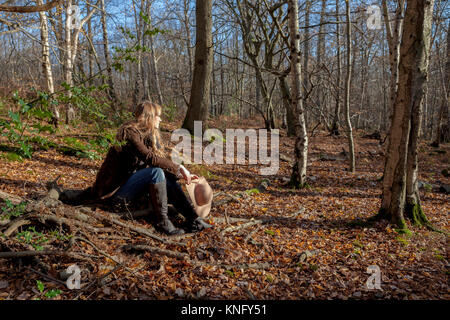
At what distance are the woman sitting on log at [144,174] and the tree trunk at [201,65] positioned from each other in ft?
16.9

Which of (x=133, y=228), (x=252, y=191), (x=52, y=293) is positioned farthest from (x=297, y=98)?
(x=52, y=293)

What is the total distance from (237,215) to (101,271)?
2372 millimetres

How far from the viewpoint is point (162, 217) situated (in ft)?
11.5

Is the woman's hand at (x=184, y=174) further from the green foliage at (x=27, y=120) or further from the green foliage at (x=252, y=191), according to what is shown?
the green foliage at (x=252, y=191)

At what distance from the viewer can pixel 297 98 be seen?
6.16 meters

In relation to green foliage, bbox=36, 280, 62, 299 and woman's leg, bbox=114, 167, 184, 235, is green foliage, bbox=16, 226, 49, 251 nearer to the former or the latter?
green foliage, bbox=36, 280, 62, 299

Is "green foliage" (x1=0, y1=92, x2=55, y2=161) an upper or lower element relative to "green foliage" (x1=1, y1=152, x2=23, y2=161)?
upper

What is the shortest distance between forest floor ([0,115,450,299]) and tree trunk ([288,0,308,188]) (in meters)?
1.03

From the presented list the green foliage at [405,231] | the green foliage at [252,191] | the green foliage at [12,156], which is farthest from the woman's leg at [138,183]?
the green foliage at [405,231]

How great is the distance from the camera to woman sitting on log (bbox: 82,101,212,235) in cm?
345

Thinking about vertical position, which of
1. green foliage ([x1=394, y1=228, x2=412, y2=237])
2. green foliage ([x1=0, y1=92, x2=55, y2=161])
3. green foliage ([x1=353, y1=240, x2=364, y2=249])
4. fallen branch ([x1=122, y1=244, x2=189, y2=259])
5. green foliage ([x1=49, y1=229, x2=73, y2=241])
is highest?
green foliage ([x1=0, y1=92, x2=55, y2=161])

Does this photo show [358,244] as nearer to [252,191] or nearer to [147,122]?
[252,191]

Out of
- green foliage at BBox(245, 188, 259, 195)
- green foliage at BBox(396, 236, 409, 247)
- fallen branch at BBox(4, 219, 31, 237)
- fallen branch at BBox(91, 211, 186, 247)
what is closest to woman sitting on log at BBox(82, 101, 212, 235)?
fallen branch at BBox(91, 211, 186, 247)
